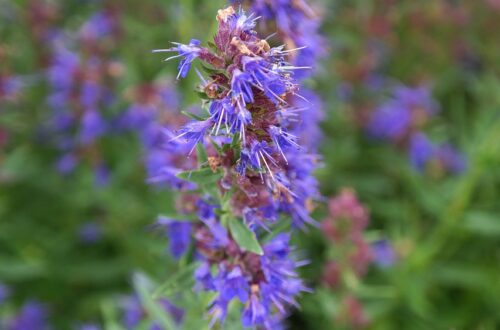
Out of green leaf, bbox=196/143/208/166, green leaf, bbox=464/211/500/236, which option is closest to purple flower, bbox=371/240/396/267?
green leaf, bbox=464/211/500/236

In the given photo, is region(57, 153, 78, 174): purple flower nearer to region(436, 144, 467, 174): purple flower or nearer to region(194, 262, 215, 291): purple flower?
region(194, 262, 215, 291): purple flower

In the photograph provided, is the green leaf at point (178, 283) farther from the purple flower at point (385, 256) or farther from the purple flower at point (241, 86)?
the purple flower at point (385, 256)

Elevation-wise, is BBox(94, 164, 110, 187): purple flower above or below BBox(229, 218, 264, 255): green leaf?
above

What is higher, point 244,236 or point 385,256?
point 244,236

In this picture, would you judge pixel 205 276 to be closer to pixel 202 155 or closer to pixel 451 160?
pixel 202 155

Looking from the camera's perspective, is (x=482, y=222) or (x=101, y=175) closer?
(x=482, y=222)

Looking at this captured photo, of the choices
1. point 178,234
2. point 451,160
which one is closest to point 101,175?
point 178,234
